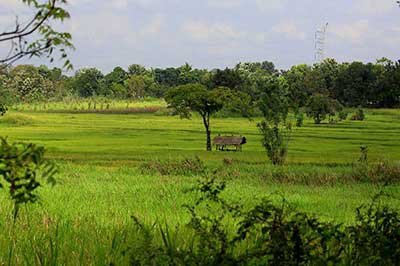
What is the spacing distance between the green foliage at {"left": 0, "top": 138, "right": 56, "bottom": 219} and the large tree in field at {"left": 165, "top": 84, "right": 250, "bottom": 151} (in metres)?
31.2

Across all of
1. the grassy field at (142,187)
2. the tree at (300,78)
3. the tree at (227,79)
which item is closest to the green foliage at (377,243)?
the grassy field at (142,187)

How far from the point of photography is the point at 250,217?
3.62 m

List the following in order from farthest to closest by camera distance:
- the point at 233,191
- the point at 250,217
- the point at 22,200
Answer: the point at 233,191, the point at 250,217, the point at 22,200

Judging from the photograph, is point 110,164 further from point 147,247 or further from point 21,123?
point 21,123

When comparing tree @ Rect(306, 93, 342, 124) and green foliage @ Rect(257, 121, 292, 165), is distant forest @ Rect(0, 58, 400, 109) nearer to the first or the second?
tree @ Rect(306, 93, 342, 124)

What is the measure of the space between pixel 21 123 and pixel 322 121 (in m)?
33.2

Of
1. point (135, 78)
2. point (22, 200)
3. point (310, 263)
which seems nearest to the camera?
point (22, 200)

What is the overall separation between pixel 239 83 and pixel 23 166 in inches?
3097

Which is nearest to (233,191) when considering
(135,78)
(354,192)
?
(354,192)

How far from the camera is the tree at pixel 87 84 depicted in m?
105

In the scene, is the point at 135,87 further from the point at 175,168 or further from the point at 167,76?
the point at 175,168

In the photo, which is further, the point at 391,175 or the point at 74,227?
the point at 391,175

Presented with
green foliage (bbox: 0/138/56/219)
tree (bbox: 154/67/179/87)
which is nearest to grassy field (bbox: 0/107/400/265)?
green foliage (bbox: 0/138/56/219)

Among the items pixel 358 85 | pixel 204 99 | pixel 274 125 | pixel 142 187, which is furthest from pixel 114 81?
pixel 142 187
